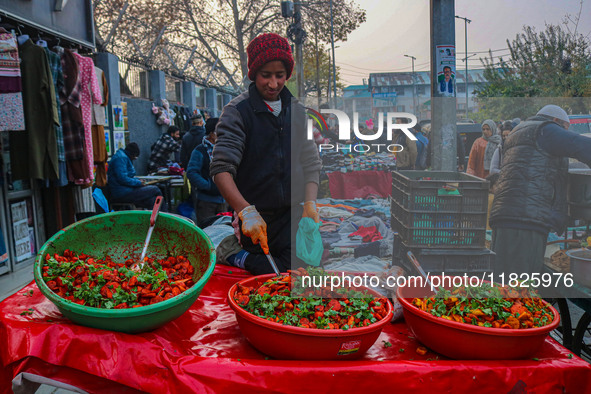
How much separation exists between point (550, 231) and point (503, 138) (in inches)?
18.2

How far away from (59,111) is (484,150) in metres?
4.05

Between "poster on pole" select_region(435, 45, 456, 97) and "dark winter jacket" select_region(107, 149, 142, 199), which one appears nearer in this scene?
"poster on pole" select_region(435, 45, 456, 97)

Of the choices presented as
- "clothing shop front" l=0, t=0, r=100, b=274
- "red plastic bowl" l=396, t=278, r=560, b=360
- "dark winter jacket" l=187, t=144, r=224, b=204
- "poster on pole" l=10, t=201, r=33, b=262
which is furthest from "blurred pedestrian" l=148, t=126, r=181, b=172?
"red plastic bowl" l=396, t=278, r=560, b=360

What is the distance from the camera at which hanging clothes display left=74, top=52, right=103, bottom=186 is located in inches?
189

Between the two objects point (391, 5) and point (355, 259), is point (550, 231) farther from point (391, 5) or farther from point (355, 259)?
point (391, 5)

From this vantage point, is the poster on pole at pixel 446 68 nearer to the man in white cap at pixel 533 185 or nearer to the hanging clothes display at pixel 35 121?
the man in white cap at pixel 533 185

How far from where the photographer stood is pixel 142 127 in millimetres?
11297

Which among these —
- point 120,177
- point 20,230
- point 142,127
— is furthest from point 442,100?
point 142,127

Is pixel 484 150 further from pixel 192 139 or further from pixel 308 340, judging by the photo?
pixel 192 139

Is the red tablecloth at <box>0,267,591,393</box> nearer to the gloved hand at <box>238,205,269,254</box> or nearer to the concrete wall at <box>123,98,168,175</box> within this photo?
the gloved hand at <box>238,205,269,254</box>

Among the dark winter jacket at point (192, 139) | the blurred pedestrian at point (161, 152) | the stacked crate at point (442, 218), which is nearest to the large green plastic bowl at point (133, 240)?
the stacked crate at point (442, 218)

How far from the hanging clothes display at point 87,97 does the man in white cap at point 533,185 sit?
4167 millimetres

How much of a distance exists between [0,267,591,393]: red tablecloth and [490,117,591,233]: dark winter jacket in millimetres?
537

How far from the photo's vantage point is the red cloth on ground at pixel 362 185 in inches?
70.6
